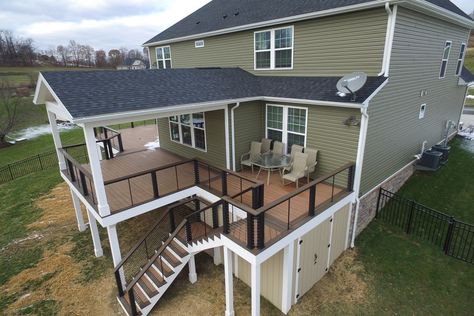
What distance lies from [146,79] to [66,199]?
8.57m

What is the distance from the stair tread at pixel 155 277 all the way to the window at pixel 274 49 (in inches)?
303

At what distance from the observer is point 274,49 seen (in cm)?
954

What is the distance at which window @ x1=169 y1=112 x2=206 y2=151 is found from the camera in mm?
10484

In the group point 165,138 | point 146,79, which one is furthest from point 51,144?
point 146,79

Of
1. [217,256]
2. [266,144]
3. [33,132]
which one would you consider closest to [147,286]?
[217,256]

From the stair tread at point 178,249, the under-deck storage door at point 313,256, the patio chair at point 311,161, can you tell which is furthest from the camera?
the patio chair at point 311,161

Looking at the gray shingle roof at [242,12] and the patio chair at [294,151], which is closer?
the gray shingle roof at [242,12]

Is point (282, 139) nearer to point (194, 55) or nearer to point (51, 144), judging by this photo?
point (194, 55)

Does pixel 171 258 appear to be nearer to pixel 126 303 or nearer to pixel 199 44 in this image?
pixel 126 303

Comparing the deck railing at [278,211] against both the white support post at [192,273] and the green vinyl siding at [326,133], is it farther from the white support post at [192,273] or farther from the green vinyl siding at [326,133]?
the white support post at [192,273]

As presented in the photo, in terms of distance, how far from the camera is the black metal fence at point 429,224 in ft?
25.1

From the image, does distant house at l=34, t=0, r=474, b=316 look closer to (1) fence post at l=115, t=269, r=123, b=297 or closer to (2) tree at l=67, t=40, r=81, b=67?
(1) fence post at l=115, t=269, r=123, b=297

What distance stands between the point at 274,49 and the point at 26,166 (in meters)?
18.5

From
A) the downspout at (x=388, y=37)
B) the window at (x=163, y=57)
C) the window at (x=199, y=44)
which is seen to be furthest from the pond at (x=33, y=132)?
the downspout at (x=388, y=37)
